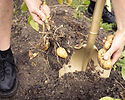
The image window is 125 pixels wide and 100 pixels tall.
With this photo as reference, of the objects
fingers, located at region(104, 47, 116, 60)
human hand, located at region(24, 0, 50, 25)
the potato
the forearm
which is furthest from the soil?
the forearm

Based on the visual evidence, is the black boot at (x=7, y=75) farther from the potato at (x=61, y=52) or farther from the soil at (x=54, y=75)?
the potato at (x=61, y=52)

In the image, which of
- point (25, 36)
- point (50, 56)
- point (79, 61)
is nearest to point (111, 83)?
point (79, 61)

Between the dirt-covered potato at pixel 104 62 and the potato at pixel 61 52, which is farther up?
the dirt-covered potato at pixel 104 62

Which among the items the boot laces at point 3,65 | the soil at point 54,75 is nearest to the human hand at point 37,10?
the soil at point 54,75

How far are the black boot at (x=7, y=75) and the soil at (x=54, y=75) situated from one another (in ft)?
0.22

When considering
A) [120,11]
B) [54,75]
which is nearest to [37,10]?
[120,11]

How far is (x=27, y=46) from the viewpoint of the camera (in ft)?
5.60

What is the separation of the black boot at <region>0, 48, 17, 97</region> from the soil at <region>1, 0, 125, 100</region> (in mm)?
68

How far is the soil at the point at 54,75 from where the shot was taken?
4.48 feet

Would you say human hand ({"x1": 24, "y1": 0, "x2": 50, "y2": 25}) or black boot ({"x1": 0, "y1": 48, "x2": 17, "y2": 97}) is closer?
human hand ({"x1": 24, "y1": 0, "x2": 50, "y2": 25})

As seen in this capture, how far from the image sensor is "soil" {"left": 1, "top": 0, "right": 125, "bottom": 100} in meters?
1.37

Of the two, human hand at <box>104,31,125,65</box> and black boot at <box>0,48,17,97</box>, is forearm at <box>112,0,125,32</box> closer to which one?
human hand at <box>104,31,125,65</box>

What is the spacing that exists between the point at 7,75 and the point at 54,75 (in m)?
0.43

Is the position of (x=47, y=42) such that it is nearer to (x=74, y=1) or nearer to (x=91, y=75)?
(x=91, y=75)
